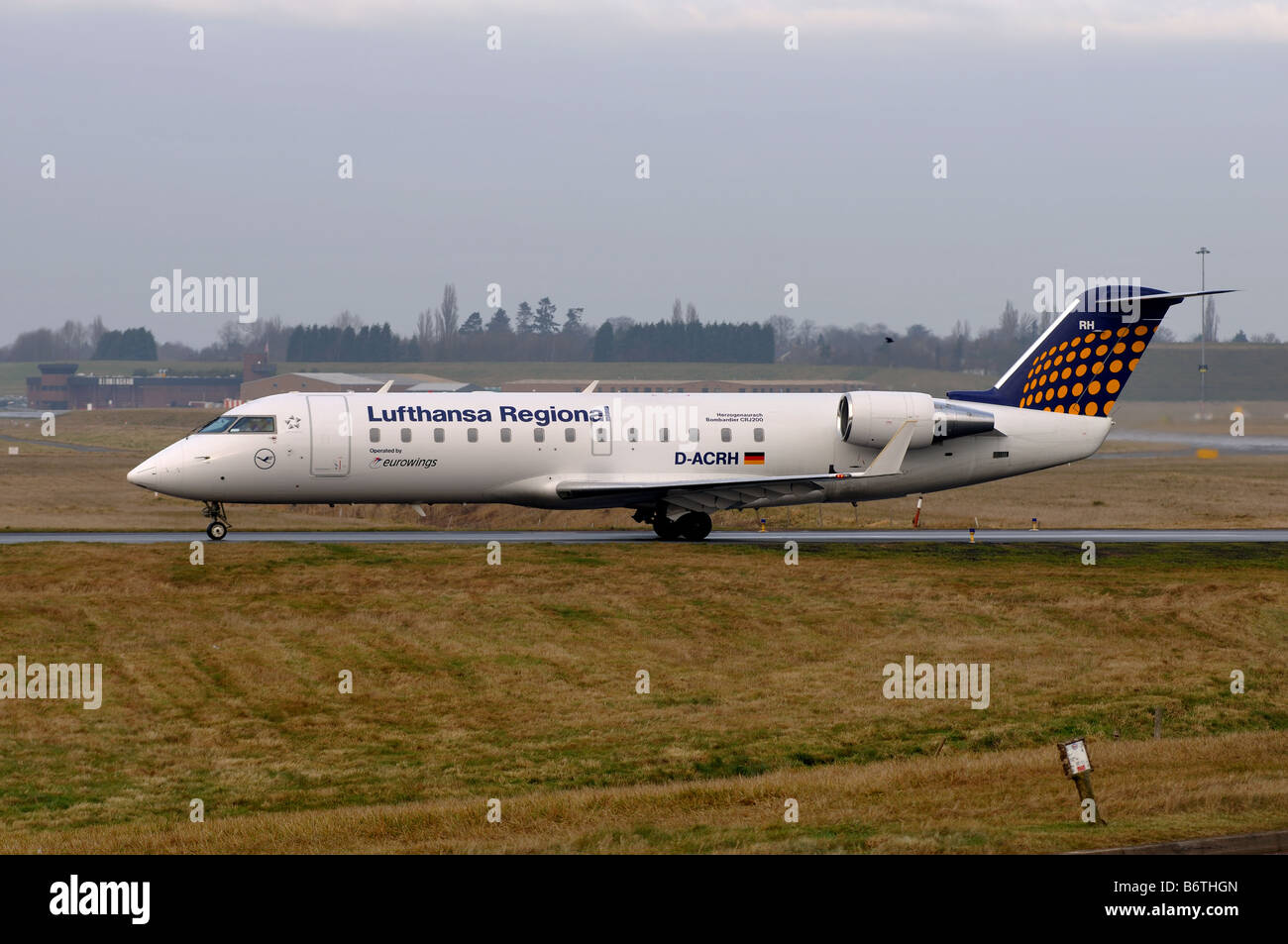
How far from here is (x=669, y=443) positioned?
136ft

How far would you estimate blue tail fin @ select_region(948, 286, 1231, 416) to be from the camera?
43469 mm

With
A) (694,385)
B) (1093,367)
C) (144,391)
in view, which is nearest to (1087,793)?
(1093,367)

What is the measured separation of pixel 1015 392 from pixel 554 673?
64.3ft

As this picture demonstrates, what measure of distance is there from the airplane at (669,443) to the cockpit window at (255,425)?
0.04m

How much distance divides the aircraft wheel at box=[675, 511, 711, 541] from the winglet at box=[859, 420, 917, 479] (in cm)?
514

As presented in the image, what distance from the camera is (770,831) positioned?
1872cm

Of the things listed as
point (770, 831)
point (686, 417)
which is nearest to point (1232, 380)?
point (686, 417)

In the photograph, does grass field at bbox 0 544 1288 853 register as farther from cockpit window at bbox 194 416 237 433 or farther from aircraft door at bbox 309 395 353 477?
cockpit window at bbox 194 416 237 433

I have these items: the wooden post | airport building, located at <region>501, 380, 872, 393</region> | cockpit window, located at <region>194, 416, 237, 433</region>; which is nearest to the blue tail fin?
cockpit window, located at <region>194, 416, 237, 433</region>

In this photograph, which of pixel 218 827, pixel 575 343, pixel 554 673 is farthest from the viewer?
pixel 575 343

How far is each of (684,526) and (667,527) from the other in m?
0.51
